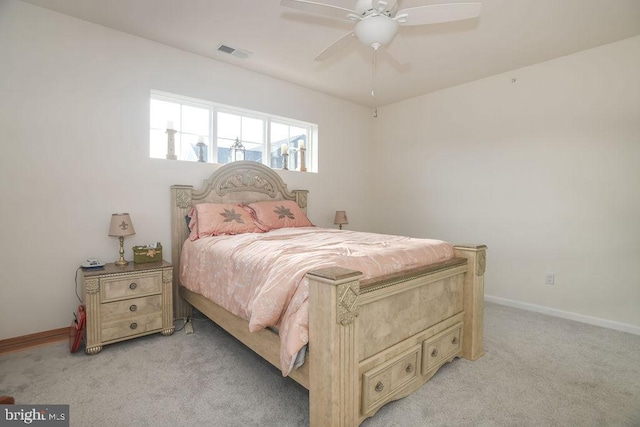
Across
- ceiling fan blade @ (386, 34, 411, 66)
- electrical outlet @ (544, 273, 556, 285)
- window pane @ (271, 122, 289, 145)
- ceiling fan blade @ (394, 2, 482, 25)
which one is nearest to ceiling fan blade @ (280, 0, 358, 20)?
ceiling fan blade @ (394, 2, 482, 25)

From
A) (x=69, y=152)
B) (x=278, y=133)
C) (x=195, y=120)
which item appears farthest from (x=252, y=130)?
(x=69, y=152)

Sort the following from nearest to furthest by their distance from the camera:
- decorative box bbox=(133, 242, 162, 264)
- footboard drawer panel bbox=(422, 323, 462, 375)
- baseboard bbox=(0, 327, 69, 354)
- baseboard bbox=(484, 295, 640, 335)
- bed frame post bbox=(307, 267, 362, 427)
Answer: bed frame post bbox=(307, 267, 362, 427) < footboard drawer panel bbox=(422, 323, 462, 375) < baseboard bbox=(0, 327, 69, 354) < decorative box bbox=(133, 242, 162, 264) < baseboard bbox=(484, 295, 640, 335)

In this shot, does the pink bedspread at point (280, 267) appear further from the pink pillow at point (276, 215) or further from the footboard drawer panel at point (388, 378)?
the pink pillow at point (276, 215)

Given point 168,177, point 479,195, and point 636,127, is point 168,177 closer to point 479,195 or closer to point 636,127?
point 479,195

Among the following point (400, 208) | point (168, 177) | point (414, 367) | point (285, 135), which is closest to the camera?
point (414, 367)

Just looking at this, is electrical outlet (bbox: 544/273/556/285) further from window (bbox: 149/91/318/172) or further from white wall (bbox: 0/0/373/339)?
white wall (bbox: 0/0/373/339)

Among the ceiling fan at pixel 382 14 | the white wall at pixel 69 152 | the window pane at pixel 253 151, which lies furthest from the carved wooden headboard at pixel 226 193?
the ceiling fan at pixel 382 14

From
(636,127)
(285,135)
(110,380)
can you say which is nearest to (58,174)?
(110,380)

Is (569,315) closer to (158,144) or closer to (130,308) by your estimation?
(130,308)

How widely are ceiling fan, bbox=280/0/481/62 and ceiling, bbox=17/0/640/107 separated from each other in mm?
540

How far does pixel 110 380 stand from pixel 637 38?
5000 millimetres

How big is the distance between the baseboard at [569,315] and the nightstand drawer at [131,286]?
3.65 m

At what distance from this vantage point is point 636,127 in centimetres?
282

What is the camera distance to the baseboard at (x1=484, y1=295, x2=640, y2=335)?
9.35 ft
